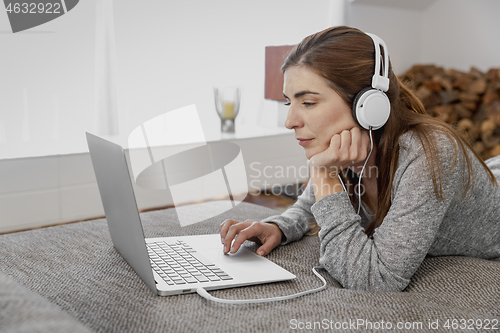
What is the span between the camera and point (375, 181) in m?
1.06

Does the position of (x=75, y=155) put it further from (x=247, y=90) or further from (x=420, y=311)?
(x=420, y=311)

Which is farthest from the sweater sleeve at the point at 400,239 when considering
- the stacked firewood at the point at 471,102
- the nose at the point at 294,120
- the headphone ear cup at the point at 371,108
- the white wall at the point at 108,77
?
the stacked firewood at the point at 471,102

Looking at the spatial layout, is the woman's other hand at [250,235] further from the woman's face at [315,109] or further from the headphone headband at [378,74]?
the headphone headband at [378,74]

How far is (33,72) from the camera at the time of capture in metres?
2.29

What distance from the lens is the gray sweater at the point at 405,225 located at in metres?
0.79

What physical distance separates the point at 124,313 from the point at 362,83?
669 mm

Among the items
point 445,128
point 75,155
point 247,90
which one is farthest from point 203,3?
point 445,128

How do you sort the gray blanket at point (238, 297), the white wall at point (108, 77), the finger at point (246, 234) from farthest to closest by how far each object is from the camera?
1. the white wall at point (108, 77)
2. the finger at point (246, 234)
3. the gray blanket at point (238, 297)

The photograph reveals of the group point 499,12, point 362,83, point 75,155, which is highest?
point 499,12

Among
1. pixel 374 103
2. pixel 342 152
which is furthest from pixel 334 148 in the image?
pixel 374 103

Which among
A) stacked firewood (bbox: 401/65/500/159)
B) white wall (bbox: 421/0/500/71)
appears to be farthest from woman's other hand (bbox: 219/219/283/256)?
white wall (bbox: 421/0/500/71)

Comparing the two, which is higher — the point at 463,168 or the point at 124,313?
the point at 463,168

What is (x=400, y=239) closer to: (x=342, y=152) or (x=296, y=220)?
(x=342, y=152)

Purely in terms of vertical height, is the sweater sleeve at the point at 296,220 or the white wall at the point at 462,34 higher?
the white wall at the point at 462,34
